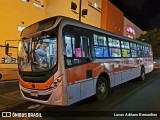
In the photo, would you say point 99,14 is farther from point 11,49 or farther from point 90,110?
point 90,110

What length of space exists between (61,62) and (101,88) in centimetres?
299

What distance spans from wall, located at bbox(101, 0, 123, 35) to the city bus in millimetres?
32216

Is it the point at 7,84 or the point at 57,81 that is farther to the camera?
the point at 7,84

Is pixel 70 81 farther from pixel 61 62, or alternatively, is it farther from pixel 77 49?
pixel 77 49

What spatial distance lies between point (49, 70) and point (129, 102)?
3482mm

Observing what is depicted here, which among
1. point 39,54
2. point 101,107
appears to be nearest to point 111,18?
point 101,107

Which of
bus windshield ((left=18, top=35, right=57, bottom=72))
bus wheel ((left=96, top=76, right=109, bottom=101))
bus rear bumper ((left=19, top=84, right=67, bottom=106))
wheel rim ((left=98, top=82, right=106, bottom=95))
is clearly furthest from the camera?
wheel rim ((left=98, top=82, right=106, bottom=95))

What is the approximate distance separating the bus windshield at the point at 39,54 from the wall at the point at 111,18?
1346 inches

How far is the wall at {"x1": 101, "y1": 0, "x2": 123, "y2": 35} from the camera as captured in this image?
135ft

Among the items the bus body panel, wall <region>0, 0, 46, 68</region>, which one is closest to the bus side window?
the bus body panel

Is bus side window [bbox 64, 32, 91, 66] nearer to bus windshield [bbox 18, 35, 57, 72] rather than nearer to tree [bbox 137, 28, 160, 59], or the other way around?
bus windshield [bbox 18, 35, 57, 72]

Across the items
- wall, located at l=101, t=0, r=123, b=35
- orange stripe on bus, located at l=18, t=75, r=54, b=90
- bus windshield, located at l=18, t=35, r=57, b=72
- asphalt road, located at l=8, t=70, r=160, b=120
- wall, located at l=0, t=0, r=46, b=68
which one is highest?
wall, located at l=101, t=0, r=123, b=35

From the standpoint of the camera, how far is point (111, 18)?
44.4 m

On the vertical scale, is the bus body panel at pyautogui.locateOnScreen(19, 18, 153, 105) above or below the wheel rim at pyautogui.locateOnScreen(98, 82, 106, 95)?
above
